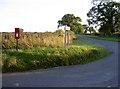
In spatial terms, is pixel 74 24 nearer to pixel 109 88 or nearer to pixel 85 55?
pixel 85 55

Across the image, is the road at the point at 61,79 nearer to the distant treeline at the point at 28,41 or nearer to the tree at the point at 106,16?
the distant treeline at the point at 28,41

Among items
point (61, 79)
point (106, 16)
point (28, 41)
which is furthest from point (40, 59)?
point (106, 16)

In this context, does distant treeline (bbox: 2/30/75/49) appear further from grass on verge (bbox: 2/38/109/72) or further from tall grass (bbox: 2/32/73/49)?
grass on verge (bbox: 2/38/109/72)

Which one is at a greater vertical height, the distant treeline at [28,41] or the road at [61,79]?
the distant treeline at [28,41]

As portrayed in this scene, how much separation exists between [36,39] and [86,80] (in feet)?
23.9

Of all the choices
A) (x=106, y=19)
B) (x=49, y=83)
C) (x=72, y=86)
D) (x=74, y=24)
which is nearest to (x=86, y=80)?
(x=72, y=86)

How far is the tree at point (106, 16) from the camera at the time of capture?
143 feet

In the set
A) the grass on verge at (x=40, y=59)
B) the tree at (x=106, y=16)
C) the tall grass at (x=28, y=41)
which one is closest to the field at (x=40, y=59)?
the grass on verge at (x=40, y=59)

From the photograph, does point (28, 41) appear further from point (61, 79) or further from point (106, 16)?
point (106, 16)

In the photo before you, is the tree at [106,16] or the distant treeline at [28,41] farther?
the tree at [106,16]

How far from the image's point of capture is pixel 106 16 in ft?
150

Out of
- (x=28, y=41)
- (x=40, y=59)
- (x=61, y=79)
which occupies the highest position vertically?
(x=28, y=41)

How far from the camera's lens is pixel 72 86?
16.8ft

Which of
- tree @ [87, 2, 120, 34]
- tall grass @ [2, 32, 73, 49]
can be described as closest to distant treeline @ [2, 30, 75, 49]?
tall grass @ [2, 32, 73, 49]
